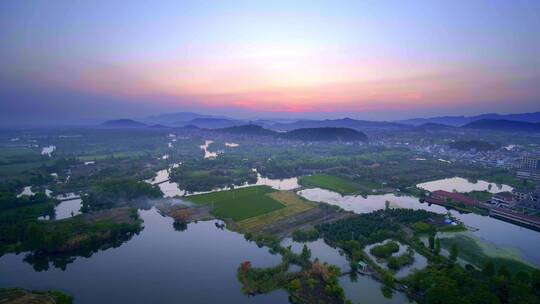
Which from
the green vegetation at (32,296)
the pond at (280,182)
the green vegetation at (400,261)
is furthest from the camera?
the pond at (280,182)

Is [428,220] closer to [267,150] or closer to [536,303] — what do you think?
[536,303]

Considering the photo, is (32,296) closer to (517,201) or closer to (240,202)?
(240,202)

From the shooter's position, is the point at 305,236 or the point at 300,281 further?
the point at 305,236

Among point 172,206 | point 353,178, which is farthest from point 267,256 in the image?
point 353,178

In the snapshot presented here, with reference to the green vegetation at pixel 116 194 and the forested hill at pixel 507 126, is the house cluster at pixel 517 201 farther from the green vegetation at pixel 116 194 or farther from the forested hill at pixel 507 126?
the forested hill at pixel 507 126

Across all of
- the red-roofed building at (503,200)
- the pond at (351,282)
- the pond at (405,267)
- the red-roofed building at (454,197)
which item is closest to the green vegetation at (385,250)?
the pond at (405,267)

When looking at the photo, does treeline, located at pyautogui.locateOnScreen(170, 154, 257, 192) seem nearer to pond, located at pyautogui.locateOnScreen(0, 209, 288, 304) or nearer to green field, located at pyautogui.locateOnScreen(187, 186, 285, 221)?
green field, located at pyautogui.locateOnScreen(187, 186, 285, 221)

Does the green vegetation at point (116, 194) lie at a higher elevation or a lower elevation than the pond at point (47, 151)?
higher

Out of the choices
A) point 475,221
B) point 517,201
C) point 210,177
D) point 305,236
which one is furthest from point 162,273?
point 517,201
